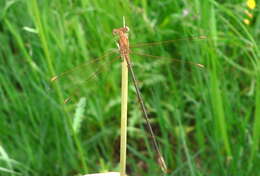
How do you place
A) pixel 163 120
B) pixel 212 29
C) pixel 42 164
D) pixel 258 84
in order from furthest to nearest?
pixel 42 164, pixel 163 120, pixel 212 29, pixel 258 84

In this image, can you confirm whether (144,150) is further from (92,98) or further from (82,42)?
(82,42)

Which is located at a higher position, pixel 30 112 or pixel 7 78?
pixel 7 78

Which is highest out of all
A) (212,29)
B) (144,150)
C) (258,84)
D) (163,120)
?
(212,29)

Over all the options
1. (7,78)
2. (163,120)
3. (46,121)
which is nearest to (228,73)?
(163,120)

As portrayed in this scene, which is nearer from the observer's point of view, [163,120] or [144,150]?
[163,120]

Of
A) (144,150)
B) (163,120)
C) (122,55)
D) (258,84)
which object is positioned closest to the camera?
(122,55)

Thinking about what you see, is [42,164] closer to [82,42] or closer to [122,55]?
[82,42]
